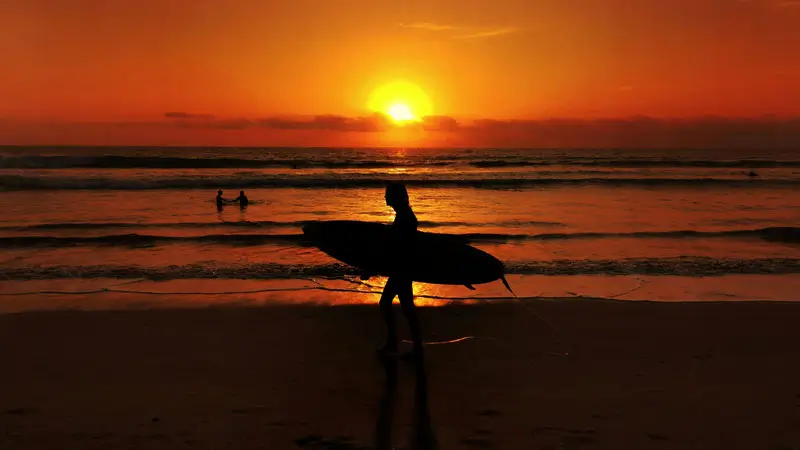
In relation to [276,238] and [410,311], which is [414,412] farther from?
[276,238]

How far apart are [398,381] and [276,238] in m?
10.7

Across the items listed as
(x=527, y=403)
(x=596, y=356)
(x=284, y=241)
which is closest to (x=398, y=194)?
(x=527, y=403)

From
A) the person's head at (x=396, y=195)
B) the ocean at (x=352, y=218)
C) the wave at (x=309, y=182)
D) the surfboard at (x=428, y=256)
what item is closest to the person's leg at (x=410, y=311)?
the surfboard at (x=428, y=256)

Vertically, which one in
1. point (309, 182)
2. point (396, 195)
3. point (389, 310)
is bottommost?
point (389, 310)

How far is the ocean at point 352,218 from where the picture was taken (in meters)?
10.4

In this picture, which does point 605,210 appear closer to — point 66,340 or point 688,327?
point 688,327

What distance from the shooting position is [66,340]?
7488 millimetres

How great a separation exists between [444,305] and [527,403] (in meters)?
3.77

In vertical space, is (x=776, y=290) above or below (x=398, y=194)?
below

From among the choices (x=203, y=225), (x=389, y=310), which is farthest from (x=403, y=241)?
(x=203, y=225)

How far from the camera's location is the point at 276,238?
16250 mm

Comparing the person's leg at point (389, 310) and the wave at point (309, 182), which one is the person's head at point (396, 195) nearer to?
the person's leg at point (389, 310)

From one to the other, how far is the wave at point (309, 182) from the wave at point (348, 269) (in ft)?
67.7

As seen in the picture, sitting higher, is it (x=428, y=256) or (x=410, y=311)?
(x=428, y=256)
